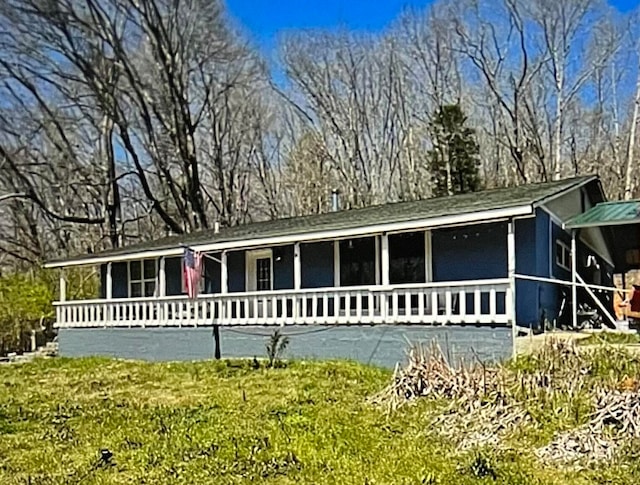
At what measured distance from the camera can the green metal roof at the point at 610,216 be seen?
13.8 meters

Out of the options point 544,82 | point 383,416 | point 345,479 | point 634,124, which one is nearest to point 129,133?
point 544,82

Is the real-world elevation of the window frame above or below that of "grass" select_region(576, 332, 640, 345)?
above

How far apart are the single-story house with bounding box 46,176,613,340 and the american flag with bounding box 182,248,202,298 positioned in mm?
278

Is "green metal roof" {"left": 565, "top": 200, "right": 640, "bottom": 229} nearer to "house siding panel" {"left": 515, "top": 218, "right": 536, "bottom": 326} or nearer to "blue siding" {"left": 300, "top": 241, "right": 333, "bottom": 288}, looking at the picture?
"house siding panel" {"left": 515, "top": 218, "right": 536, "bottom": 326}

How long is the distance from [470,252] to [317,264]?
13.2 feet

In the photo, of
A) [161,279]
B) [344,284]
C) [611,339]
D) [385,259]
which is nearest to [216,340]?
[161,279]

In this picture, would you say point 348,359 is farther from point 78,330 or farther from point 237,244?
point 78,330

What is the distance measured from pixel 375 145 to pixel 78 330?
21.7 meters

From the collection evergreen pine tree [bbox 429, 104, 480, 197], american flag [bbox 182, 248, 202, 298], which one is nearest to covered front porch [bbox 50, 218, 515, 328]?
american flag [bbox 182, 248, 202, 298]

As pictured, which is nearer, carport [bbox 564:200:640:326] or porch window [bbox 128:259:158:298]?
carport [bbox 564:200:640:326]

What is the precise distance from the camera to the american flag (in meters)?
15.9

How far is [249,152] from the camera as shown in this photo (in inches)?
1459

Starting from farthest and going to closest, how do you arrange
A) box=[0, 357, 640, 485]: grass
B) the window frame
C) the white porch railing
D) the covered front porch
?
the window frame < the covered front porch < the white porch railing < box=[0, 357, 640, 485]: grass

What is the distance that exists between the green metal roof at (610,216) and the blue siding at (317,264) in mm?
5501
